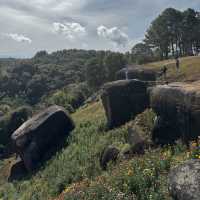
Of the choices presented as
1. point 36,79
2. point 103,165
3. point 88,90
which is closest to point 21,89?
point 36,79

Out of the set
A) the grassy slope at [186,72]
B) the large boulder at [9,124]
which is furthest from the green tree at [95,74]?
the large boulder at [9,124]

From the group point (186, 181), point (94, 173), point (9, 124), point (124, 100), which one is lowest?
point (9, 124)

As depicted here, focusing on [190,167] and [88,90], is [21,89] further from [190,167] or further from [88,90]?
[190,167]

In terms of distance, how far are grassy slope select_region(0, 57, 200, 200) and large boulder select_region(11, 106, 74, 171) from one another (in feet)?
4.76

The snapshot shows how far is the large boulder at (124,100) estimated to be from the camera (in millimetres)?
25734

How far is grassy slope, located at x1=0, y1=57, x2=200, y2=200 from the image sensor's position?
1232cm

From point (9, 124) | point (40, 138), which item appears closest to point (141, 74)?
point (40, 138)

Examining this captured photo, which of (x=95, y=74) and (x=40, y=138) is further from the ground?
(x=95, y=74)

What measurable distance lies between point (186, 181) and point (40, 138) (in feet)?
69.9

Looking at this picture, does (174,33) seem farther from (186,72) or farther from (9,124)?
(9,124)

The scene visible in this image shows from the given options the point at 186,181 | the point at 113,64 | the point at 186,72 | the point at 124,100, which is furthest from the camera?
the point at 113,64

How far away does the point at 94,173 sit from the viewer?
20.0 meters

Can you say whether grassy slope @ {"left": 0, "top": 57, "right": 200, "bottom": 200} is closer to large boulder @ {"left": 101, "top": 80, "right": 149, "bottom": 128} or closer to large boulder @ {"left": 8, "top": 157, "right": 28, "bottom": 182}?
large boulder @ {"left": 8, "top": 157, "right": 28, "bottom": 182}

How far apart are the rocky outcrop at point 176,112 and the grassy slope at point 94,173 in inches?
38.1
